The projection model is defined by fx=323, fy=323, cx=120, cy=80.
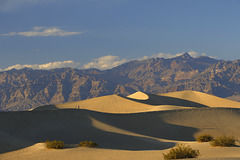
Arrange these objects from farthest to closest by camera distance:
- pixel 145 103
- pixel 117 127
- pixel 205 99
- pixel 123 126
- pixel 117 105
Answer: pixel 205 99
pixel 145 103
pixel 117 105
pixel 123 126
pixel 117 127

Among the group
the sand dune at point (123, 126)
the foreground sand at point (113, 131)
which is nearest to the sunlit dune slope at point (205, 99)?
the foreground sand at point (113, 131)

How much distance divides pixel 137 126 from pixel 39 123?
16082mm

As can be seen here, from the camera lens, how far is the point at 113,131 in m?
41.4

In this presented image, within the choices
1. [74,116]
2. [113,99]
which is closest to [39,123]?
[74,116]

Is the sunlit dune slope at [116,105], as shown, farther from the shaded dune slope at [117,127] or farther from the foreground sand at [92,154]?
the foreground sand at [92,154]

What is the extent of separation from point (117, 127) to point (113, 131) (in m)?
5.72

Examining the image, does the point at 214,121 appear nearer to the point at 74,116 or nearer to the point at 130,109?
the point at 74,116

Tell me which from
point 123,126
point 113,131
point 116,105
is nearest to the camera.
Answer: point 113,131

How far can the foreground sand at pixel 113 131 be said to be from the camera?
73.9 ft

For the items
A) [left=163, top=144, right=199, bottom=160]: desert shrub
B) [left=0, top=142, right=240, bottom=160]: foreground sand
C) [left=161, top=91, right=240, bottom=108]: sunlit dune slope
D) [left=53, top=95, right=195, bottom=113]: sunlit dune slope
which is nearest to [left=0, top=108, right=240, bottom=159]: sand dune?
[left=0, top=142, right=240, bottom=160]: foreground sand

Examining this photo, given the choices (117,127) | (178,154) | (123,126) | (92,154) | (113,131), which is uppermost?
(178,154)

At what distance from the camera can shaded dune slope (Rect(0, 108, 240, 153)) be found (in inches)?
1334

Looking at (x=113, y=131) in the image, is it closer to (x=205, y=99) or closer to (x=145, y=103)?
(x=145, y=103)

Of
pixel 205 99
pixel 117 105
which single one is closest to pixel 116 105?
pixel 117 105
